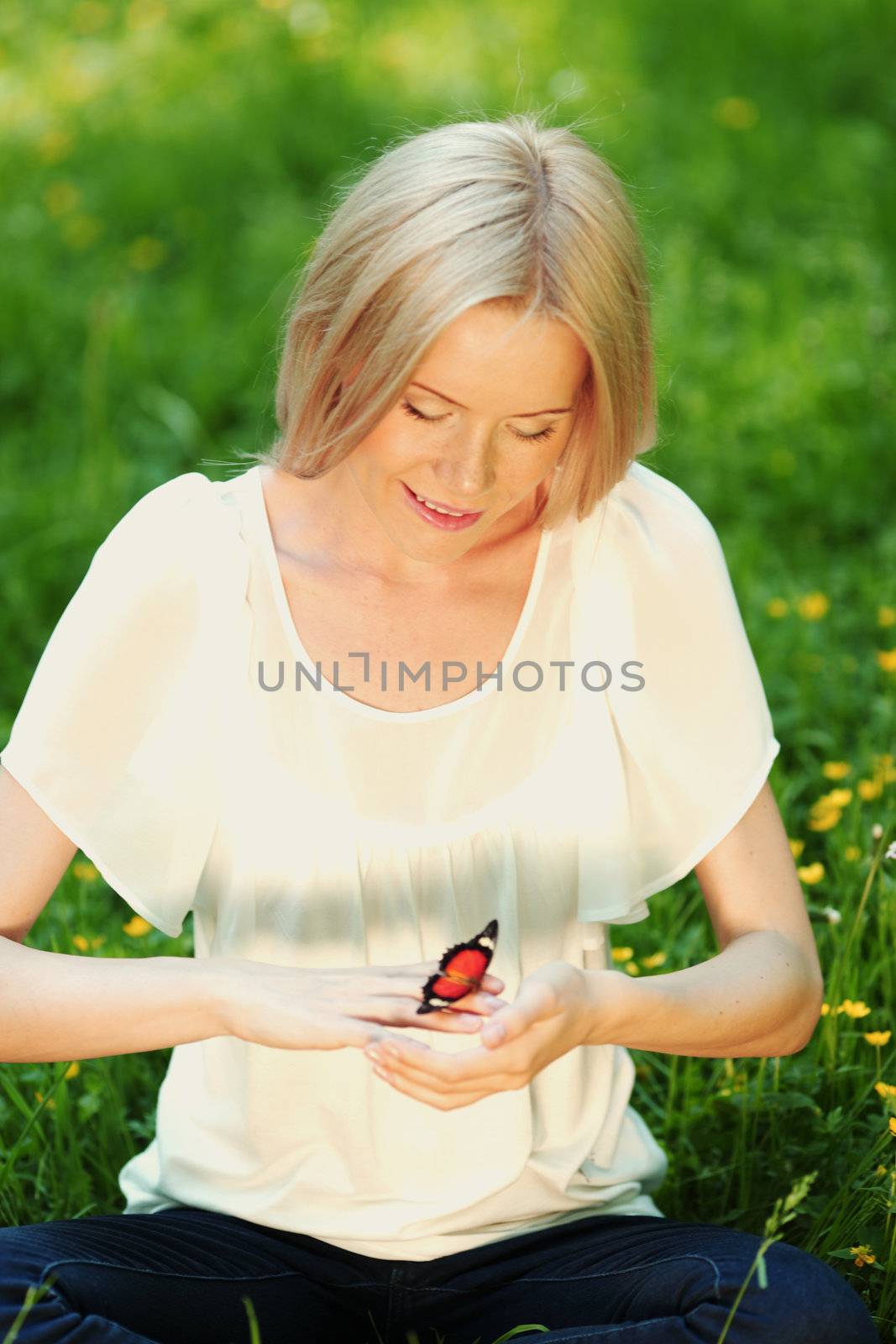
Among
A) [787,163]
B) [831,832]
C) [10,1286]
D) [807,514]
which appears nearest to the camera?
[10,1286]

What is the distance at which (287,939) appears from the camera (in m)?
1.80

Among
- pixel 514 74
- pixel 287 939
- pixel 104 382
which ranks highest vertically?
pixel 514 74

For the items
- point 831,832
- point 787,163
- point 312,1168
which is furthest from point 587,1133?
point 787,163

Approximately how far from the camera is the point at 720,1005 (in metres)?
1.69

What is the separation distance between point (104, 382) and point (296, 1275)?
105 inches

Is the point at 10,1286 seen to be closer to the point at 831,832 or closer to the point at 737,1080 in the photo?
the point at 737,1080

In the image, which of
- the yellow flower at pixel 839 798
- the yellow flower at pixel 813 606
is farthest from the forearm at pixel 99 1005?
the yellow flower at pixel 813 606

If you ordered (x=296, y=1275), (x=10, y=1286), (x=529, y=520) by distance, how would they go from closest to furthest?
(x=10, y=1286) → (x=296, y=1275) → (x=529, y=520)

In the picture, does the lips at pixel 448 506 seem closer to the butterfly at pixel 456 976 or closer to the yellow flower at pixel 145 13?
the butterfly at pixel 456 976

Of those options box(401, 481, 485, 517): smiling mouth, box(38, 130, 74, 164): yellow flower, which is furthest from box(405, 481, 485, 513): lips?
box(38, 130, 74, 164): yellow flower

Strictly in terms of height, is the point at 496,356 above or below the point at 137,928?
above

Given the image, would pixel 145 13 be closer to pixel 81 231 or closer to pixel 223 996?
pixel 81 231

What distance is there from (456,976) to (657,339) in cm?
97

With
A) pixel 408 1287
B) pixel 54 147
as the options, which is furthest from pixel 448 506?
pixel 54 147
